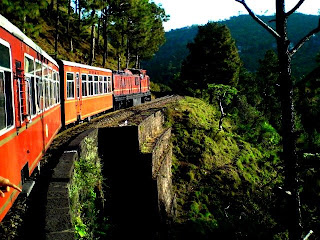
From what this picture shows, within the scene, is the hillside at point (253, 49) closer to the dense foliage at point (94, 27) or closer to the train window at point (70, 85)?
the dense foliage at point (94, 27)

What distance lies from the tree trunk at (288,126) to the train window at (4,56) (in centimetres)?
439

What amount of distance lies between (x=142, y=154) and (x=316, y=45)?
163488mm

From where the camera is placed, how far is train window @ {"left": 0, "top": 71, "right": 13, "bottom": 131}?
4064 millimetres

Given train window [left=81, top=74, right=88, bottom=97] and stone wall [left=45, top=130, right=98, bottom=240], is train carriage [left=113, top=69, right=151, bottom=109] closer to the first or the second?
train window [left=81, top=74, right=88, bottom=97]

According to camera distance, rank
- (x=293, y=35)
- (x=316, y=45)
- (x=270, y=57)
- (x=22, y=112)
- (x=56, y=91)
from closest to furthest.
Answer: (x=22, y=112)
(x=56, y=91)
(x=270, y=57)
(x=316, y=45)
(x=293, y=35)

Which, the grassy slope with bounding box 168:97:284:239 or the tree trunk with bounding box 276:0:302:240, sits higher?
the tree trunk with bounding box 276:0:302:240

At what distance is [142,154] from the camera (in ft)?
33.8

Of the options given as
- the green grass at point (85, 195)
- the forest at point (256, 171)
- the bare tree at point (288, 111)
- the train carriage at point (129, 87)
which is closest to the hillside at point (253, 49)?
the train carriage at point (129, 87)

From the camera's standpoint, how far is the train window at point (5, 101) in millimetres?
4064

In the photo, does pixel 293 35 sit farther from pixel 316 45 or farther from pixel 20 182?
pixel 20 182

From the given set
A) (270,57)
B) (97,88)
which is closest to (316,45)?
(270,57)

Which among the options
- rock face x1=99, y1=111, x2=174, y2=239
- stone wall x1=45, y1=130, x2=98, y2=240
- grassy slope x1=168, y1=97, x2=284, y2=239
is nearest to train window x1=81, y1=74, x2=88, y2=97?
rock face x1=99, y1=111, x2=174, y2=239

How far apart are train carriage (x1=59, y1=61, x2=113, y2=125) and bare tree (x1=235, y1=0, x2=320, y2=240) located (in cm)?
765

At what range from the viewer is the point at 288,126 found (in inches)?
231
